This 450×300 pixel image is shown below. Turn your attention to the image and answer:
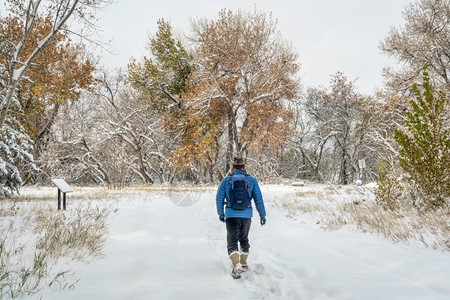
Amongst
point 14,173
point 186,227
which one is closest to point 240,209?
point 186,227

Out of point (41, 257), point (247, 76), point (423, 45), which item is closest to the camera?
point (41, 257)

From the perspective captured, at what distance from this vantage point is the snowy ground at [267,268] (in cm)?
338

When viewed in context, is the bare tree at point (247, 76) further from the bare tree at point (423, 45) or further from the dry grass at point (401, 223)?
the dry grass at point (401, 223)

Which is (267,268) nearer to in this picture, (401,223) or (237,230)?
(237,230)

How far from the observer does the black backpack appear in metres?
4.90

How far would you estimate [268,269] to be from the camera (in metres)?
4.88

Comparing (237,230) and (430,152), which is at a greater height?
(430,152)

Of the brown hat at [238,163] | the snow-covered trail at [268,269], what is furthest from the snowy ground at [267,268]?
the brown hat at [238,163]

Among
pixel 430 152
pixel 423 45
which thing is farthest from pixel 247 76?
pixel 430 152

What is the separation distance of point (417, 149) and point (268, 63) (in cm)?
1813

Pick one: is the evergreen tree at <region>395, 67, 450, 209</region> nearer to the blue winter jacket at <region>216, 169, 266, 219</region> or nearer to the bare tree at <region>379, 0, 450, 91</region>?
the blue winter jacket at <region>216, 169, 266, 219</region>

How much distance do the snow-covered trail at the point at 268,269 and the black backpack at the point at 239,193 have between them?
112cm

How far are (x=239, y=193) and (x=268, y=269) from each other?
4.57 feet

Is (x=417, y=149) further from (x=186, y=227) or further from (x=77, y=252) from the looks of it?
(x=77, y=252)
